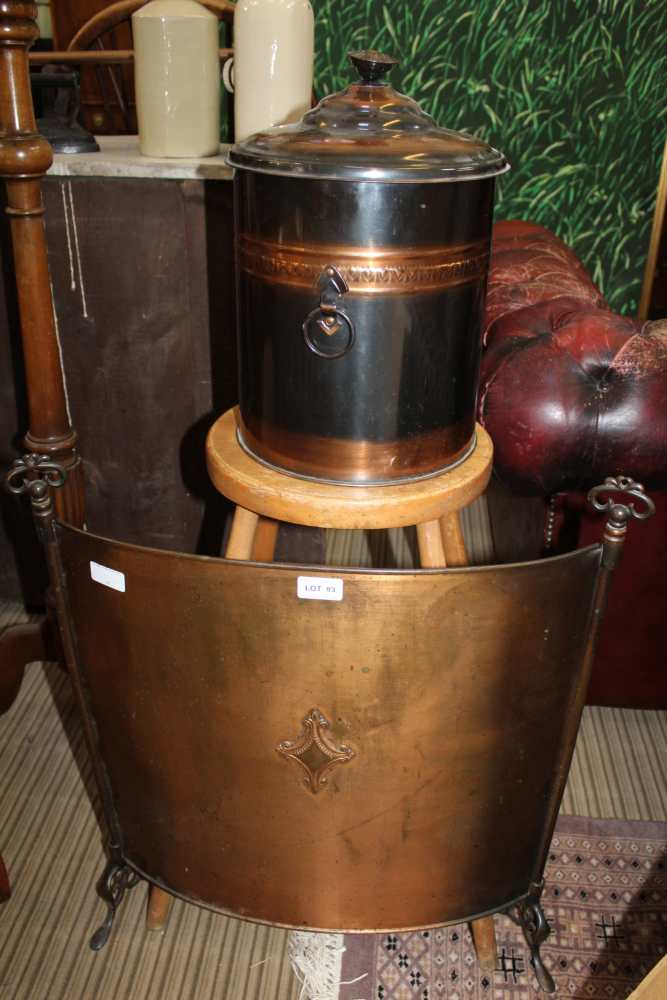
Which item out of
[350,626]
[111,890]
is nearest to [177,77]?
[350,626]

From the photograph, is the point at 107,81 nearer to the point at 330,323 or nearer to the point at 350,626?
the point at 330,323

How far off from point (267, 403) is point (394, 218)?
0.26m

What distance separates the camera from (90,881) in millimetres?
1397

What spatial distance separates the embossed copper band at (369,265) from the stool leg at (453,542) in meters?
0.41

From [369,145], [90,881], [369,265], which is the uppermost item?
[369,145]

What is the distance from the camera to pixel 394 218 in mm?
883

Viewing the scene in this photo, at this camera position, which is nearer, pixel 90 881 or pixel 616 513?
pixel 616 513

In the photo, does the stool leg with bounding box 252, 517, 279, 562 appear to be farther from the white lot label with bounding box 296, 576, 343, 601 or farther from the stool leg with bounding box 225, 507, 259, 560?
the white lot label with bounding box 296, 576, 343, 601

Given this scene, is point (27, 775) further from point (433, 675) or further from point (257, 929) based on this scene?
point (433, 675)

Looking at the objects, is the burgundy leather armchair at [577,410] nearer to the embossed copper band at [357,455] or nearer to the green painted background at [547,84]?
the embossed copper band at [357,455]

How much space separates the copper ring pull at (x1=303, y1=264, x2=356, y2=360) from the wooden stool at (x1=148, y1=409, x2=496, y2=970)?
162 millimetres

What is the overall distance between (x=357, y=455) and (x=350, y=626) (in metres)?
0.20

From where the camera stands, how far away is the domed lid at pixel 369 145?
0.87 m

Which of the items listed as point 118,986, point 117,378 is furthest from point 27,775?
point 117,378
